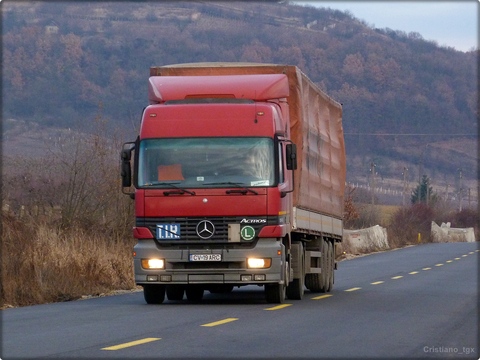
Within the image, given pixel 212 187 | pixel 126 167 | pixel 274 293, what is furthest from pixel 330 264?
pixel 126 167

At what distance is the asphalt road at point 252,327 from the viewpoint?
12.7 m

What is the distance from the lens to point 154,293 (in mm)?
20344

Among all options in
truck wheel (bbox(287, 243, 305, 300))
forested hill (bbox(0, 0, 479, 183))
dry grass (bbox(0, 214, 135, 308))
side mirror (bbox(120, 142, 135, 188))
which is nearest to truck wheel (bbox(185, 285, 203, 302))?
truck wheel (bbox(287, 243, 305, 300))

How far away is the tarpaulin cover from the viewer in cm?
2153

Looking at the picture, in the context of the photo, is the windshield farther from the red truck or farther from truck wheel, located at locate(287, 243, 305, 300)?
truck wheel, located at locate(287, 243, 305, 300)

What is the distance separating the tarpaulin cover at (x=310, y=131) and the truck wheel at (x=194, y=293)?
257cm

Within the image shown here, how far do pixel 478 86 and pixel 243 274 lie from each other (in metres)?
179

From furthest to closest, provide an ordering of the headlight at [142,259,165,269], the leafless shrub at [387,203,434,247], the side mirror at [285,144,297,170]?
the leafless shrub at [387,203,434,247]
the side mirror at [285,144,297,170]
the headlight at [142,259,165,269]

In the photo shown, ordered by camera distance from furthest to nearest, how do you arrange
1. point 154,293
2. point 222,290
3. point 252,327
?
point 222,290 → point 154,293 → point 252,327

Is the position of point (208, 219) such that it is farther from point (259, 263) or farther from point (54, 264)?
point (54, 264)

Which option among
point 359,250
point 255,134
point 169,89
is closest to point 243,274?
point 255,134

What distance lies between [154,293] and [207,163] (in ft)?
8.68

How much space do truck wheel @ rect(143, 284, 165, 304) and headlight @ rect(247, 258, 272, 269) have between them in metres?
1.97

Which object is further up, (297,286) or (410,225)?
(410,225)
